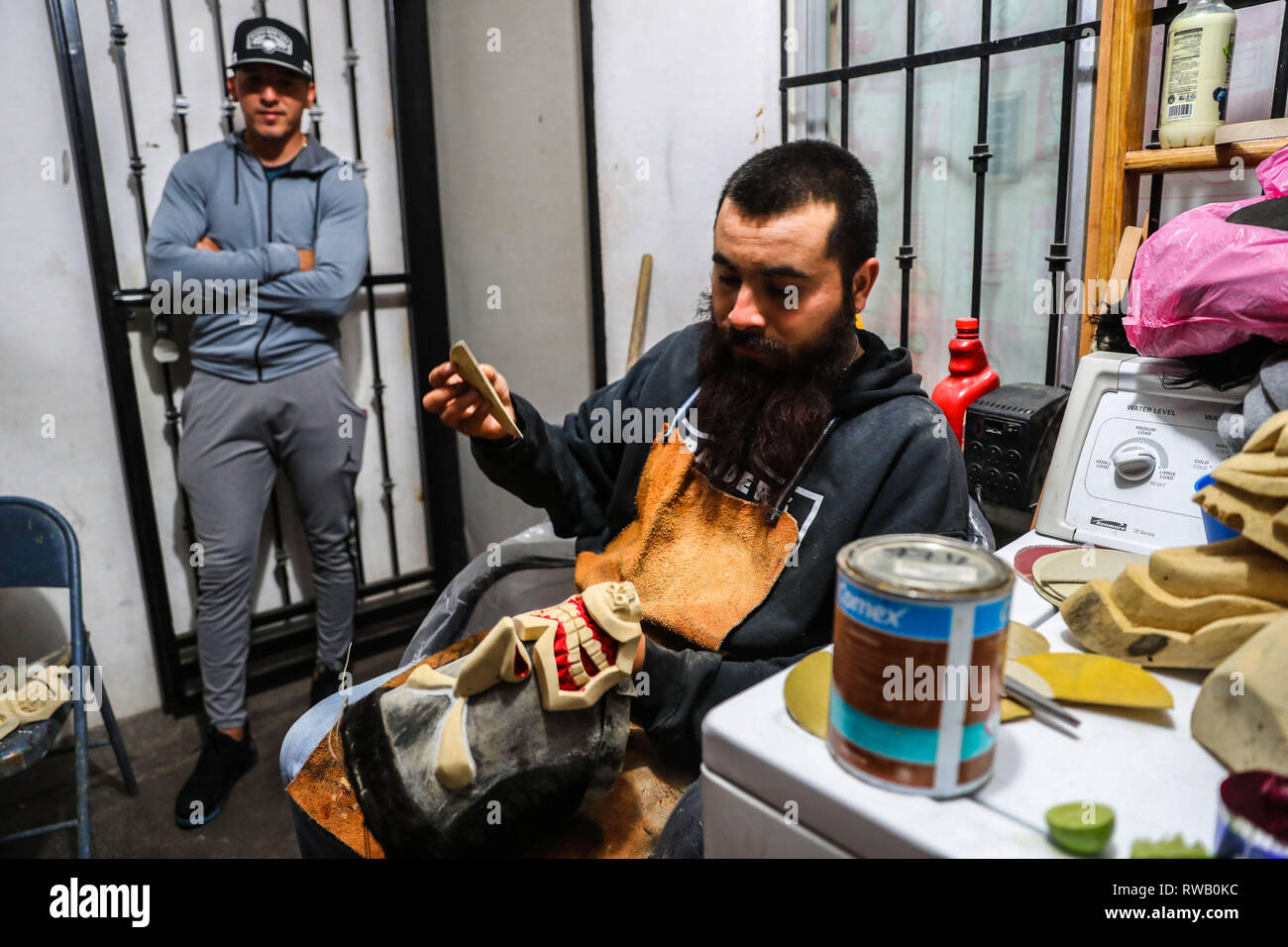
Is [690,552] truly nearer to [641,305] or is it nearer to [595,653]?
[595,653]

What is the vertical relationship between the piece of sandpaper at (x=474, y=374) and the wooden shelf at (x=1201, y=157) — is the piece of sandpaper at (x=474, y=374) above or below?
below

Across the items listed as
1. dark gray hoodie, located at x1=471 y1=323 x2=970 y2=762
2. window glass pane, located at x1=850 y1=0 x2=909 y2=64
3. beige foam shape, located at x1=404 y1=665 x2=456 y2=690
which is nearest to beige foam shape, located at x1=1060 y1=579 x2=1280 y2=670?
dark gray hoodie, located at x1=471 y1=323 x2=970 y2=762

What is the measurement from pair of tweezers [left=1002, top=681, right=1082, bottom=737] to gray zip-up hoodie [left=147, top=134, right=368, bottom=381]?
203 cm

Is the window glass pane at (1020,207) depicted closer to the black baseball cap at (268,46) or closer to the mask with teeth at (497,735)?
the mask with teeth at (497,735)

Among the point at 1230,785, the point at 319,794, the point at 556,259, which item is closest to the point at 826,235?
the point at 1230,785

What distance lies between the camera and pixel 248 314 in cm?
220

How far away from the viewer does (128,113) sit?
2.18 meters

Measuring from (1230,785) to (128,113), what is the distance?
2.60 m

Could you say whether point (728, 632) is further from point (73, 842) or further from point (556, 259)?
point (73, 842)

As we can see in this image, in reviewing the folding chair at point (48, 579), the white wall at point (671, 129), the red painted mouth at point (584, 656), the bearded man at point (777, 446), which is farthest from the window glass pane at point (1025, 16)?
the folding chair at point (48, 579)

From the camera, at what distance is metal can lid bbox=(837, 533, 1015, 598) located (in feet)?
1.69

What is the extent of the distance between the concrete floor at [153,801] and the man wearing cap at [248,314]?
6 centimetres

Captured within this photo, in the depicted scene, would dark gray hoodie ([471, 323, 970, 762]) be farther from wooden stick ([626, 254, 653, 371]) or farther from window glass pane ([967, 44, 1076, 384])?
wooden stick ([626, 254, 653, 371])

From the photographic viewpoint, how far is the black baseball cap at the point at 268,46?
206 cm
